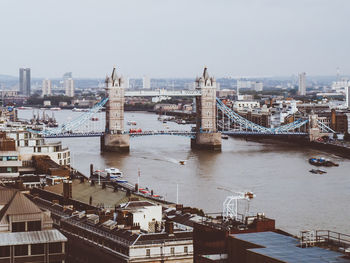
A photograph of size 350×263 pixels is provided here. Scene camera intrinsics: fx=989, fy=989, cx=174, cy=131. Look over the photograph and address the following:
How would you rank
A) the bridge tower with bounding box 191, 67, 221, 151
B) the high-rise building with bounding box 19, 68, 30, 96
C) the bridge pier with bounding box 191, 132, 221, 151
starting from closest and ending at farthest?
the bridge pier with bounding box 191, 132, 221, 151
the bridge tower with bounding box 191, 67, 221, 151
the high-rise building with bounding box 19, 68, 30, 96

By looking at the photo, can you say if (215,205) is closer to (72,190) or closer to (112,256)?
(72,190)

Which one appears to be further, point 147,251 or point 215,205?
point 215,205

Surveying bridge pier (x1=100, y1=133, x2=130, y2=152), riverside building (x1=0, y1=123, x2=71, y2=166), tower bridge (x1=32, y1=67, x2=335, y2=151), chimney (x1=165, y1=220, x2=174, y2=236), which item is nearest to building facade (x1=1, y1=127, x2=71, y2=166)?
riverside building (x1=0, y1=123, x2=71, y2=166)

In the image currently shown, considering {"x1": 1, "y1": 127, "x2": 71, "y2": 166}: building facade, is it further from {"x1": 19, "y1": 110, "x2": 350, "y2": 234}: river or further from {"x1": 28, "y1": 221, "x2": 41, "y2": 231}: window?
{"x1": 28, "y1": 221, "x2": 41, "y2": 231}: window

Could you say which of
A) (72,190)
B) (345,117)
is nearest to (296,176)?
(72,190)

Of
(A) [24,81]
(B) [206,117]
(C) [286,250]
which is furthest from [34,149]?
(A) [24,81]

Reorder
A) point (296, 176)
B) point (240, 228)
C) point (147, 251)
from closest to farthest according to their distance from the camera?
point (240, 228)
point (147, 251)
point (296, 176)
